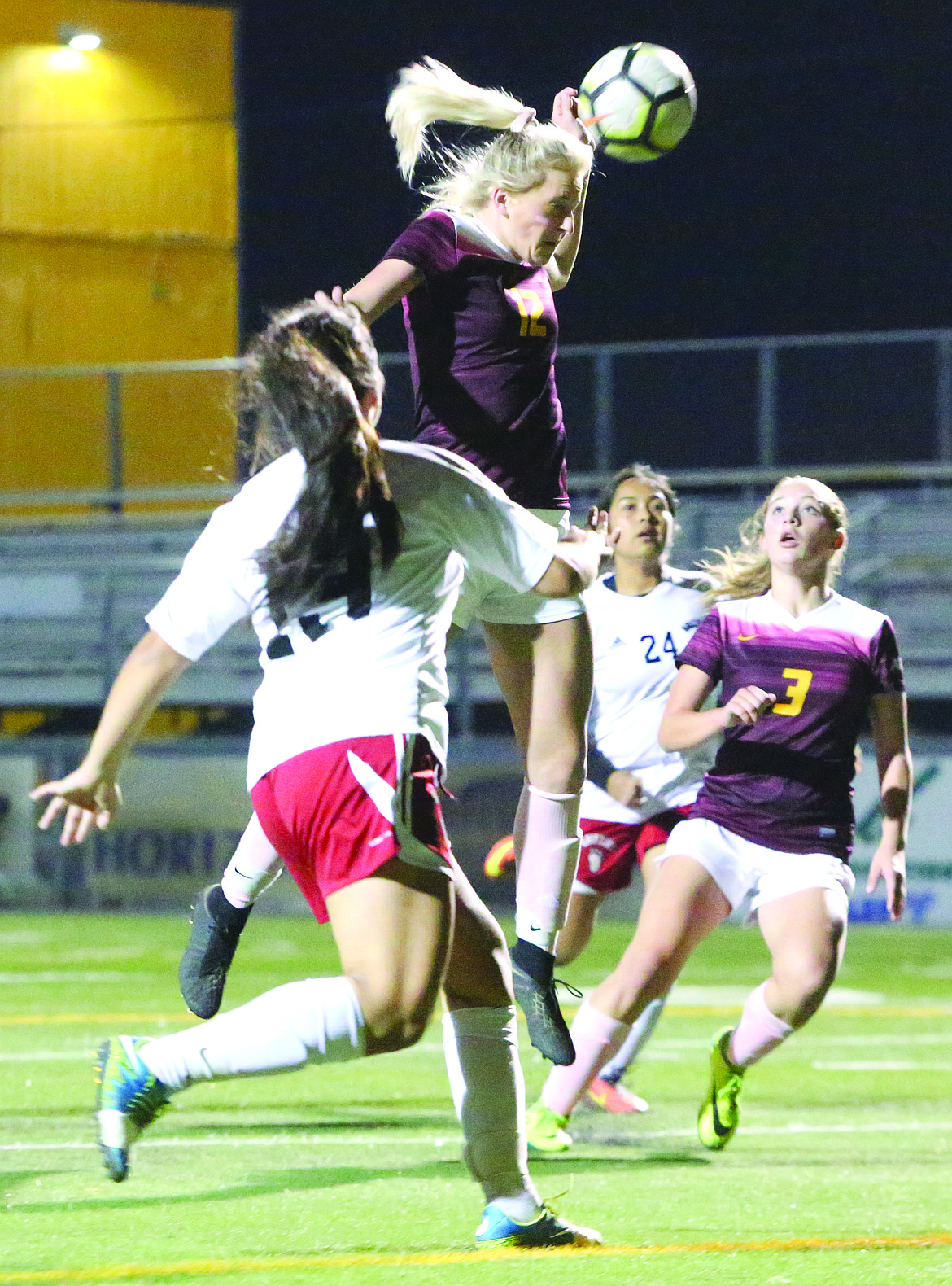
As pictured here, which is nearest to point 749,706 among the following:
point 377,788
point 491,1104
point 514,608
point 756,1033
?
point 514,608

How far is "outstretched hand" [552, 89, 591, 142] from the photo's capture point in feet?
16.8

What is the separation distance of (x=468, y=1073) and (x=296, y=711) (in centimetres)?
87

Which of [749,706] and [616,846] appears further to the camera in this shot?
[616,846]

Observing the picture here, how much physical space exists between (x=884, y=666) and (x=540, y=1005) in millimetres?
1689

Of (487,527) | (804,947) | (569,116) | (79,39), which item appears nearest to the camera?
(487,527)

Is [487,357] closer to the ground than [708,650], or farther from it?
farther from it

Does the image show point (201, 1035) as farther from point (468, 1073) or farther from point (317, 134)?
point (317, 134)

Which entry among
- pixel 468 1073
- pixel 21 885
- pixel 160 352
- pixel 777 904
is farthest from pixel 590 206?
pixel 468 1073

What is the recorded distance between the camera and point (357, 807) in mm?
3668

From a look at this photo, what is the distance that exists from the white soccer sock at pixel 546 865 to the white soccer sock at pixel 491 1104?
1.41 ft

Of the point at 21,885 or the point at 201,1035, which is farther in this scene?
the point at 21,885

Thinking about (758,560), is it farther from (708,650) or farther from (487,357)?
(487,357)

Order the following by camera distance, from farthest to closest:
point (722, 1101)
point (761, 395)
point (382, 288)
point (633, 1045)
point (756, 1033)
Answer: point (761, 395), point (633, 1045), point (722, 1101), point (756, 1033), point (382, 288)

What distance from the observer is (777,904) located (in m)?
5.46
